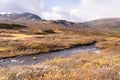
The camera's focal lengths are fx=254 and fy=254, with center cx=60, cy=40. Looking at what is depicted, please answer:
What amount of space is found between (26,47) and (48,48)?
17.0 feet

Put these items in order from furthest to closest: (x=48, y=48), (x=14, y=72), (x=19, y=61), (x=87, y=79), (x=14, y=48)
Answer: (x=48, y=48) < (x=14, y=48) < (x=19, y=61) < (x=14, y=72) < (x=87, y=79)

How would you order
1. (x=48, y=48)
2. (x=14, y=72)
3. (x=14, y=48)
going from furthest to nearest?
(x=48, y=48) → (x=14, y=48) → (x=14, y=72)

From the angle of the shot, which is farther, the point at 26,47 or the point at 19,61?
the point at 26,47

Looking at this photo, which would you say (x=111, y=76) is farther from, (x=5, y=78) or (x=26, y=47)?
(x=26, y=47)

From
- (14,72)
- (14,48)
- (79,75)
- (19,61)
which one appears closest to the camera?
(79,75)

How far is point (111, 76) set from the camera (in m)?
12.6

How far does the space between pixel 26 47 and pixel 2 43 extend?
Answer: 7.07 meters

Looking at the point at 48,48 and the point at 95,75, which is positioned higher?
the point at 95,75

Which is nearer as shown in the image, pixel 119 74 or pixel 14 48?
pixel 119 74

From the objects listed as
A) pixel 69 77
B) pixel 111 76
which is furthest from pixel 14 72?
pixel 111 76

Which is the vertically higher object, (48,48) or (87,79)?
(87,79)

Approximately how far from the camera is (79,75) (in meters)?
13.1

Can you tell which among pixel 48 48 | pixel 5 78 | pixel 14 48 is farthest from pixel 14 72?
pixel 48 48

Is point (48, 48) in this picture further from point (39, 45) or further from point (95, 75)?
point (95, 75)
